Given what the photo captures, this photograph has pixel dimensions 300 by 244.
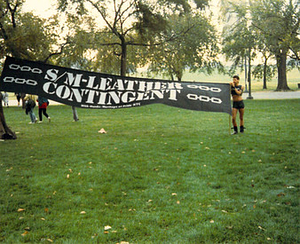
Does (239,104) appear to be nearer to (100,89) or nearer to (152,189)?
(100,89)

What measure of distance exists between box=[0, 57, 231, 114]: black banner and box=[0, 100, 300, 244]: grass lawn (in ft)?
5.68

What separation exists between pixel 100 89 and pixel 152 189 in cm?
295

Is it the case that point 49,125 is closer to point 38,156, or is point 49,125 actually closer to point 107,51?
point 38,156

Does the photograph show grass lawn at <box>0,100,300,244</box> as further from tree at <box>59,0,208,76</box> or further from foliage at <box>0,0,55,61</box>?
tree at <box>59,0,208,76</box>

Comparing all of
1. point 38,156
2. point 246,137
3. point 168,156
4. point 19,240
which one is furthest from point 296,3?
point 19,240

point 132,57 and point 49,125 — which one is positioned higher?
point 132,57

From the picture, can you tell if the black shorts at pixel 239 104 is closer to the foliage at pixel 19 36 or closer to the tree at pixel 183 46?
the foliage at pixel 19 36

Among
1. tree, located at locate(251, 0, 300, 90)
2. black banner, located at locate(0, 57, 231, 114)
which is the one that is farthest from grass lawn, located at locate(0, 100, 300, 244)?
tree, located at locate(251, 0, 300, 90)

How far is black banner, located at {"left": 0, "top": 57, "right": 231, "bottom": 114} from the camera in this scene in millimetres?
9109

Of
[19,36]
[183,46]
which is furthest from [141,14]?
[19,36]

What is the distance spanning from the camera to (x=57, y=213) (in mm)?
6590

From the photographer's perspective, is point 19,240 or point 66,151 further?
point 66,151

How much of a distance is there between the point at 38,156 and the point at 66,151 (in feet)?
3.26

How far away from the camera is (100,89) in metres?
9.34
